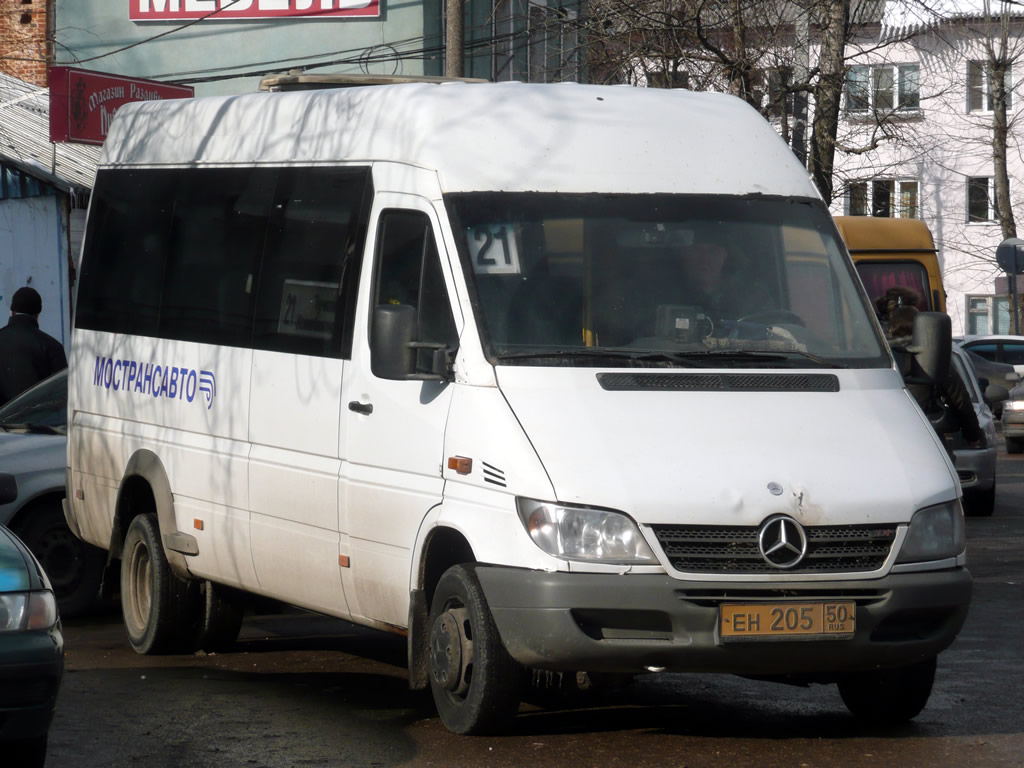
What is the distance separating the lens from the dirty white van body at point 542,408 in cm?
635

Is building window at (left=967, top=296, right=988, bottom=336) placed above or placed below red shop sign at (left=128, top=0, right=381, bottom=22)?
below

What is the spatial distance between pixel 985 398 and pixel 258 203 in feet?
35.7

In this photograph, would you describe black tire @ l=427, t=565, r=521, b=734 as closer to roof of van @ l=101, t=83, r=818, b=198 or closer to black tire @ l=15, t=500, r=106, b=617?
roof of van @ l=101, t=83, r=818, b=198

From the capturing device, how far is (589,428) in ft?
21.4

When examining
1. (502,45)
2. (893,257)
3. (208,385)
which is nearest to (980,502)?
(893,257)

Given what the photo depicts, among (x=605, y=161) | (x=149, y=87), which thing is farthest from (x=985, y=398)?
(x=605, y=161)

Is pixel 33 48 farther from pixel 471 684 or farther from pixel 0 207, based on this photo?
pixel 471 684

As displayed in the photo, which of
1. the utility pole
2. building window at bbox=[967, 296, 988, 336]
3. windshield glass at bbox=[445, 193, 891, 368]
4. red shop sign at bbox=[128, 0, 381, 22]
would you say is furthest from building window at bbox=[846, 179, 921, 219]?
windshield glass at bbox=[445, 193, 891, 368]

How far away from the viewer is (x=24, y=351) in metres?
13.1

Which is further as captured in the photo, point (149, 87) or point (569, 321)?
point (149, 87)

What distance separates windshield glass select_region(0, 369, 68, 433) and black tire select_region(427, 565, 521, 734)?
486 cm

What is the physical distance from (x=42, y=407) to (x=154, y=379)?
235 centimetres

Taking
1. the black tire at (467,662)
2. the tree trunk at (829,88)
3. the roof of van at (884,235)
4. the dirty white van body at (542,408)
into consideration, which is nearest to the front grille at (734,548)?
the dirty white van body at (542,408)

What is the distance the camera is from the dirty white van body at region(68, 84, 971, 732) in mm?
6352
